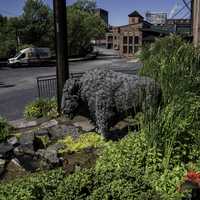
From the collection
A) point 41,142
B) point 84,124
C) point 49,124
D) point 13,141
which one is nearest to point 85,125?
point 84,124

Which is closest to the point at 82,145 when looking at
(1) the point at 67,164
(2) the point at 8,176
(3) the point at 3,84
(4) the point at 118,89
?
(1) the point at 67,164

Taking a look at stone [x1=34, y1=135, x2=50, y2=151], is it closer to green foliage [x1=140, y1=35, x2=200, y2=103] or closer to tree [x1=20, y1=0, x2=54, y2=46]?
green foliage [x1=140, y1=35, x2=200, y2=103]

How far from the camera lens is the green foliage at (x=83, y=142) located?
17.1 feet

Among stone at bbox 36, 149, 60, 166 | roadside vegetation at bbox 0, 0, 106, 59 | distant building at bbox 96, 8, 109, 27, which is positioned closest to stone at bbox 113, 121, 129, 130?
stone at bbox 36, 149, 60, 166

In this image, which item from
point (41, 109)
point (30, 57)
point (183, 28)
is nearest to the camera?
point (41, 109)

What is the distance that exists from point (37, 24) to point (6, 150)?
127 ft

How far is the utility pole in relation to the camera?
7227 mm

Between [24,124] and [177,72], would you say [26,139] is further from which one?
[177,72]

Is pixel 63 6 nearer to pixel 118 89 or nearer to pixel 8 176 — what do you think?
pixel 118 89

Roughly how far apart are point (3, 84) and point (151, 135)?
1727 cm

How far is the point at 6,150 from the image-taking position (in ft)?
16.2

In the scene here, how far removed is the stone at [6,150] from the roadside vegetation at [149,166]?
0.95 m

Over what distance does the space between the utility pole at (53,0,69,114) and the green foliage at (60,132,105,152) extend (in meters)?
1.94

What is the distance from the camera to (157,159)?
3.72 m
